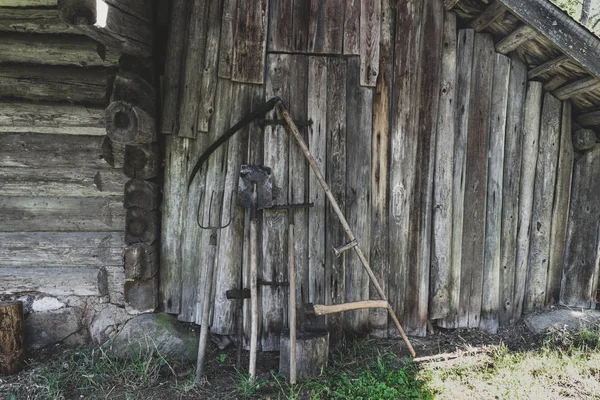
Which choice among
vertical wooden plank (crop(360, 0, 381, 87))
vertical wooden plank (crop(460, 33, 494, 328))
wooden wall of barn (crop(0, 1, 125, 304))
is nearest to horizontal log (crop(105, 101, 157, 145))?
wooden wall of barn (crop(0, 1, 125, 304))

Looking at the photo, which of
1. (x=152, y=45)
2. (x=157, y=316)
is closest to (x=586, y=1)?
(x=152, y=45)

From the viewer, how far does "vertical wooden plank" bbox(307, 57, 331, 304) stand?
3.23m

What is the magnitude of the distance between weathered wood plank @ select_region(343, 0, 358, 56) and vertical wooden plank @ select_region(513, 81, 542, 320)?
1633 millimetres

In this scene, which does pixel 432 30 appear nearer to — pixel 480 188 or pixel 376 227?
pixel 480 188

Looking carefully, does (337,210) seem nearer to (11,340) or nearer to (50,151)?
(50,151)

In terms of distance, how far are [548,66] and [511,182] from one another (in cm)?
99

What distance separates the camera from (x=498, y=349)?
129 inches

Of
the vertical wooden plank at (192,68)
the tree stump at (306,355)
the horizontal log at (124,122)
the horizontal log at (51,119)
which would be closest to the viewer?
Result: the horizontal log at (124,122)

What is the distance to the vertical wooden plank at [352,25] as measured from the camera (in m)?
3.20

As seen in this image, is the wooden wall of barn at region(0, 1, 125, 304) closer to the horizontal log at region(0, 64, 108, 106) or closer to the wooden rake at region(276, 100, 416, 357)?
the horizontal log at region(0, 64, 108, 106)

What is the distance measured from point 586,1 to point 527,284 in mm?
8110

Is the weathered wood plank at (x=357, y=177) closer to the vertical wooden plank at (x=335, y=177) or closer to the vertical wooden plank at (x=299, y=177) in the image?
the vertical wooden plank at (x=335, y=177)

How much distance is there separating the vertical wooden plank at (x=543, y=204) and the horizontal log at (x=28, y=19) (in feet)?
14.0

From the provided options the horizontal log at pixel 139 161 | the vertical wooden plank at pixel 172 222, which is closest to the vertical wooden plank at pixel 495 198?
the vertical wooden plank at pixel 172 222
